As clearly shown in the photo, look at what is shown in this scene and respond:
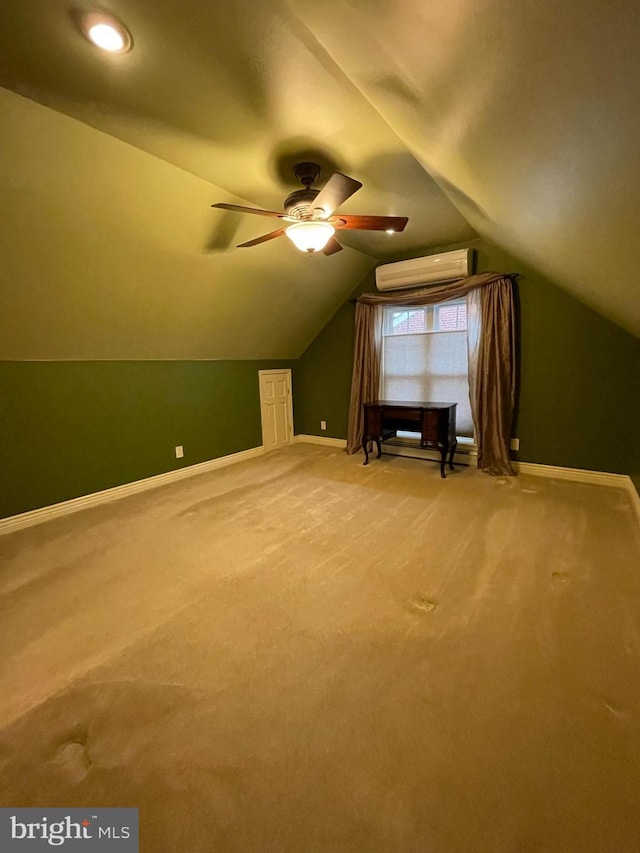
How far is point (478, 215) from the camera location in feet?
8.16

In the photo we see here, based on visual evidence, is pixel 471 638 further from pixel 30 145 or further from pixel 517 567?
pixel 30 145

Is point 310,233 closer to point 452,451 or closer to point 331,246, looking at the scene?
point 331,246

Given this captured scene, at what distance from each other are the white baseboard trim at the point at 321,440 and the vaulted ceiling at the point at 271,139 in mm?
2537

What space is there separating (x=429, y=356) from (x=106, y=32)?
3.56 metres

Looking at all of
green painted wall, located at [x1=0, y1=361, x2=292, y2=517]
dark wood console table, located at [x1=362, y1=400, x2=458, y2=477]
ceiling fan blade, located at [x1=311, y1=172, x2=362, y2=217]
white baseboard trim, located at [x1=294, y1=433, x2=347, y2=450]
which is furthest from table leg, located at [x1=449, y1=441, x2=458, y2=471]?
ceiling fan blade, located at [x1=311, y1=172, x2=362, y2=217]

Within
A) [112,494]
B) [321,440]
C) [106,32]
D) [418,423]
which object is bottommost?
[112,494]

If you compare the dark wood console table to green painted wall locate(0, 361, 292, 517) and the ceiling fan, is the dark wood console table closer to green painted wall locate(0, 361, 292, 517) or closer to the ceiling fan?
green painted wall locate(0, 361, 292, 517)

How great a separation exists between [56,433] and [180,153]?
230 centimetres

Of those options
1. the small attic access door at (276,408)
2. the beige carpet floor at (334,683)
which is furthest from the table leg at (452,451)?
the small attic access door at (276,408)

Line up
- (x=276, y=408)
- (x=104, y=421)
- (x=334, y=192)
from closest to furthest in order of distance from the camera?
(x=334, y=192)
(x=104, y=421)
(x=276, y=408)

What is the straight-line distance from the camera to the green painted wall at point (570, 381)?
3.15 meters

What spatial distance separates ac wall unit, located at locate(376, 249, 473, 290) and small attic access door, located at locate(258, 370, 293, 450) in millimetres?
1774

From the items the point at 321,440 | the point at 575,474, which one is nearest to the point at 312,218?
the point at 575,474

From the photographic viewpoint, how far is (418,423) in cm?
371
